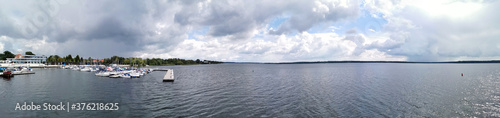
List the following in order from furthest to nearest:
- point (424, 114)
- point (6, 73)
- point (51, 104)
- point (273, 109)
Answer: point (6, 73) → point (51, 104) → point (273, 109) → point (424, 114)

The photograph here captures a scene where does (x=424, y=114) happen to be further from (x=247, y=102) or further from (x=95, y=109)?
(x=95, y=109)

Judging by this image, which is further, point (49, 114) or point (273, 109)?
point (273, 109)

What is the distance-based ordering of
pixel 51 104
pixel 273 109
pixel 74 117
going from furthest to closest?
pixel 51 104, pixel 273 109, pixel 74 117

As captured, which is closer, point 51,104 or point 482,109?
point 482,109

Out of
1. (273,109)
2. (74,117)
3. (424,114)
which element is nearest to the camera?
(74,117)

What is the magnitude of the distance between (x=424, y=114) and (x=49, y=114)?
42212mm

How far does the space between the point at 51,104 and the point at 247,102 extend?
2667 cm

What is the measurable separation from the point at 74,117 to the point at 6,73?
269 ft

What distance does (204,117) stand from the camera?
24141mm

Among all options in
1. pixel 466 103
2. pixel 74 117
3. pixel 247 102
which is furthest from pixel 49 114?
pixel 466 103

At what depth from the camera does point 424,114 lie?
1021 inches

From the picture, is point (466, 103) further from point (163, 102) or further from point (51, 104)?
point (51, 104)

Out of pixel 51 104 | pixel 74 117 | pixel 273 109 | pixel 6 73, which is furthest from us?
pixel 6 73

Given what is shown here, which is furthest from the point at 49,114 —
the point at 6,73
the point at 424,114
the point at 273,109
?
the point at 6,73
